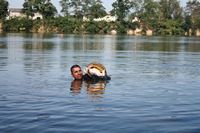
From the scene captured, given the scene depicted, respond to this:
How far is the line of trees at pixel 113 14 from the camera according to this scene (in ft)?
483

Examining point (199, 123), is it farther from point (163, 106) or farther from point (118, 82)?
point (118, 82)

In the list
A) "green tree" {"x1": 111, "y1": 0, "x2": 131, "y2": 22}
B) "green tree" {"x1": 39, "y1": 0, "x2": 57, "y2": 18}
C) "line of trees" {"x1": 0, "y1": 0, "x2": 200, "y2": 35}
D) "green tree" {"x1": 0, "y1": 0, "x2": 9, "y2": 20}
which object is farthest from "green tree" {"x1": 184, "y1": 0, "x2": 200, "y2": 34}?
"green tree" {"x1": 0, "y1": 0, "x2": 9, "y2": 20}

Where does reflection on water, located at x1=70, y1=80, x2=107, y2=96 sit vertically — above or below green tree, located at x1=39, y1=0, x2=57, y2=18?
below

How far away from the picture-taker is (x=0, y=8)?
145375 millimetres

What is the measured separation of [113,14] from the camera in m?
162

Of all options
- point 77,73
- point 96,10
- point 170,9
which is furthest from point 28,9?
point 77,73

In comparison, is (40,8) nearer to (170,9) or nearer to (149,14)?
(149,14)

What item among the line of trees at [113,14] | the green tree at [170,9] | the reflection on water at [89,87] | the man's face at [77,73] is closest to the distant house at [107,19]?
the line of trees at [113,14]

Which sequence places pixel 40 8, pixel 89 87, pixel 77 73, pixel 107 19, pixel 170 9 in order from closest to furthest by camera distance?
pixel 89 87, pixel 77 73, pixel 40 8, pixel 107 19, pixel 170 9

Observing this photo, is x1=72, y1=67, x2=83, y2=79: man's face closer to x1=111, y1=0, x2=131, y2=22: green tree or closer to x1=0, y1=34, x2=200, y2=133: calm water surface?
x1=0, y1=34, x2=200, y2=133: calm water surface

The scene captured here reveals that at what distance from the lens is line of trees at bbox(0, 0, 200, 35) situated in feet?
483

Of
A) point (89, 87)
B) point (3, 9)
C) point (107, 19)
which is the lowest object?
point (89, 87)

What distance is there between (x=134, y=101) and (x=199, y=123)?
12.9ft

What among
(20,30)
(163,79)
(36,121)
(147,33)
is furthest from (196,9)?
(36,121)
